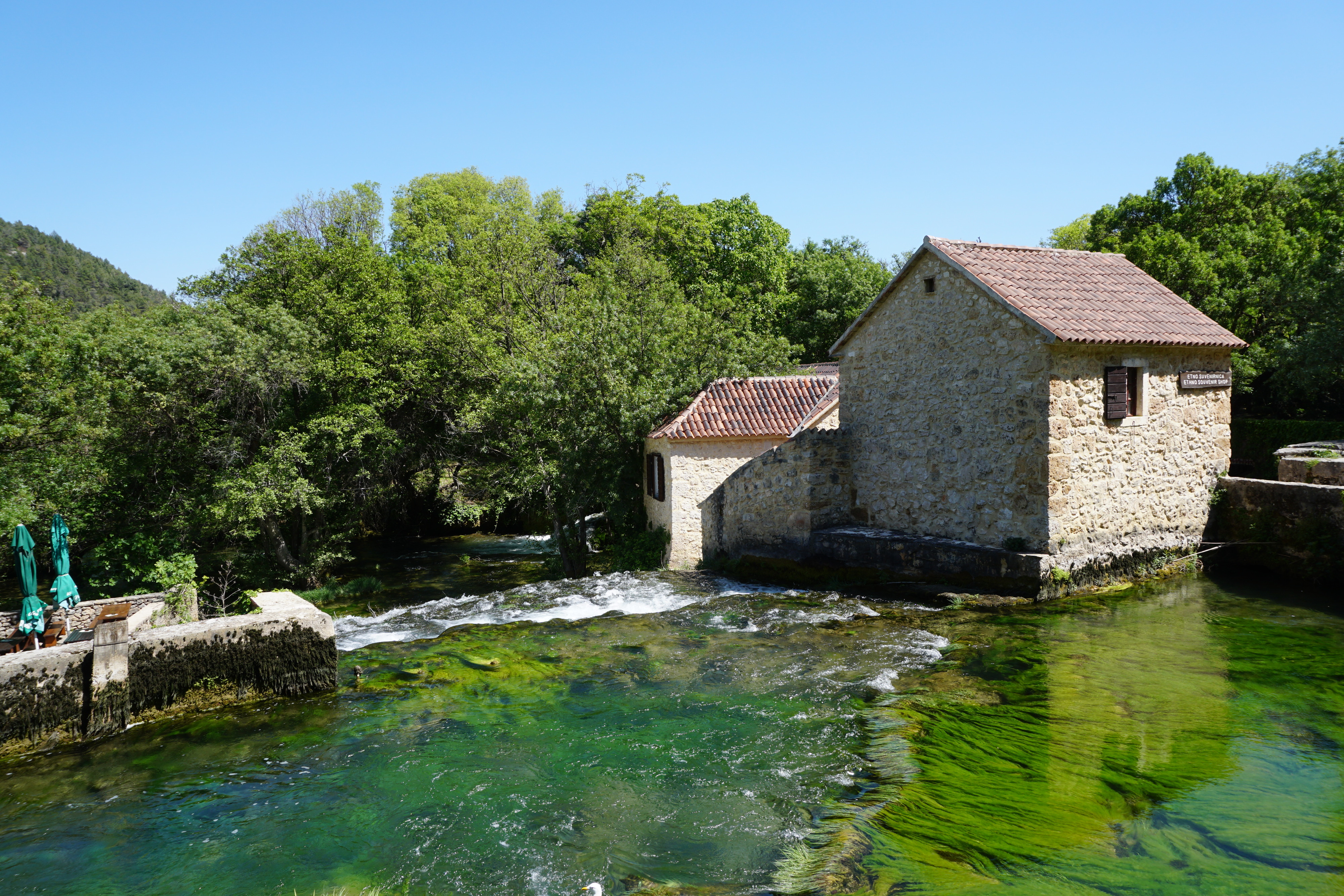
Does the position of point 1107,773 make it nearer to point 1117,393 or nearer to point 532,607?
point 1117,393

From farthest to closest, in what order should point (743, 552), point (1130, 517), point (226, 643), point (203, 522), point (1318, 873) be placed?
point (203, 522) < point (743, 552) < point (1130, 517) < point (226, 643) < point (1318, 873)

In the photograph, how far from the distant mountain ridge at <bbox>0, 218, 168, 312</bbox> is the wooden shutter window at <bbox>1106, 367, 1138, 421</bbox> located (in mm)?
49368

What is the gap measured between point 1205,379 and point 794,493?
24.3 feet

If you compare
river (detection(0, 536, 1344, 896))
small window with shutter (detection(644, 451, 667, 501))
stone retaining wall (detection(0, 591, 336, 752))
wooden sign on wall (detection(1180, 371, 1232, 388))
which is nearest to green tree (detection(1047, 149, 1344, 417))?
wooden sign on wall (detection(1180, 371, 1232, 388))

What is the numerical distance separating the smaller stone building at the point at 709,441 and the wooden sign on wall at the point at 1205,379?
20.2 feet

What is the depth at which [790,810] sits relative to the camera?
6.18 m

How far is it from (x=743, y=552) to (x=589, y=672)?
6.82 meters

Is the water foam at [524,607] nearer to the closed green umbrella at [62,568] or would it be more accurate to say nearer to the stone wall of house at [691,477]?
the stone wall of house at [691,477]

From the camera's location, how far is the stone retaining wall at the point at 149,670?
7750mm

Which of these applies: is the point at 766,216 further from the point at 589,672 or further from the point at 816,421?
the point at 589,672

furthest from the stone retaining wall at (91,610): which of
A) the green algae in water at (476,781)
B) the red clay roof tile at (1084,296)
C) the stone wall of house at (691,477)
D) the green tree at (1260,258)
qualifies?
the green tree at (1260,258)

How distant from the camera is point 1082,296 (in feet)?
44.5

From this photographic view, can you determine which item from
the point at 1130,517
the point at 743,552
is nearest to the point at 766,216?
the point at 743,552

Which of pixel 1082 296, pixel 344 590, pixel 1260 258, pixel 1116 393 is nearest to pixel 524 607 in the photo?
pixel 344 590
